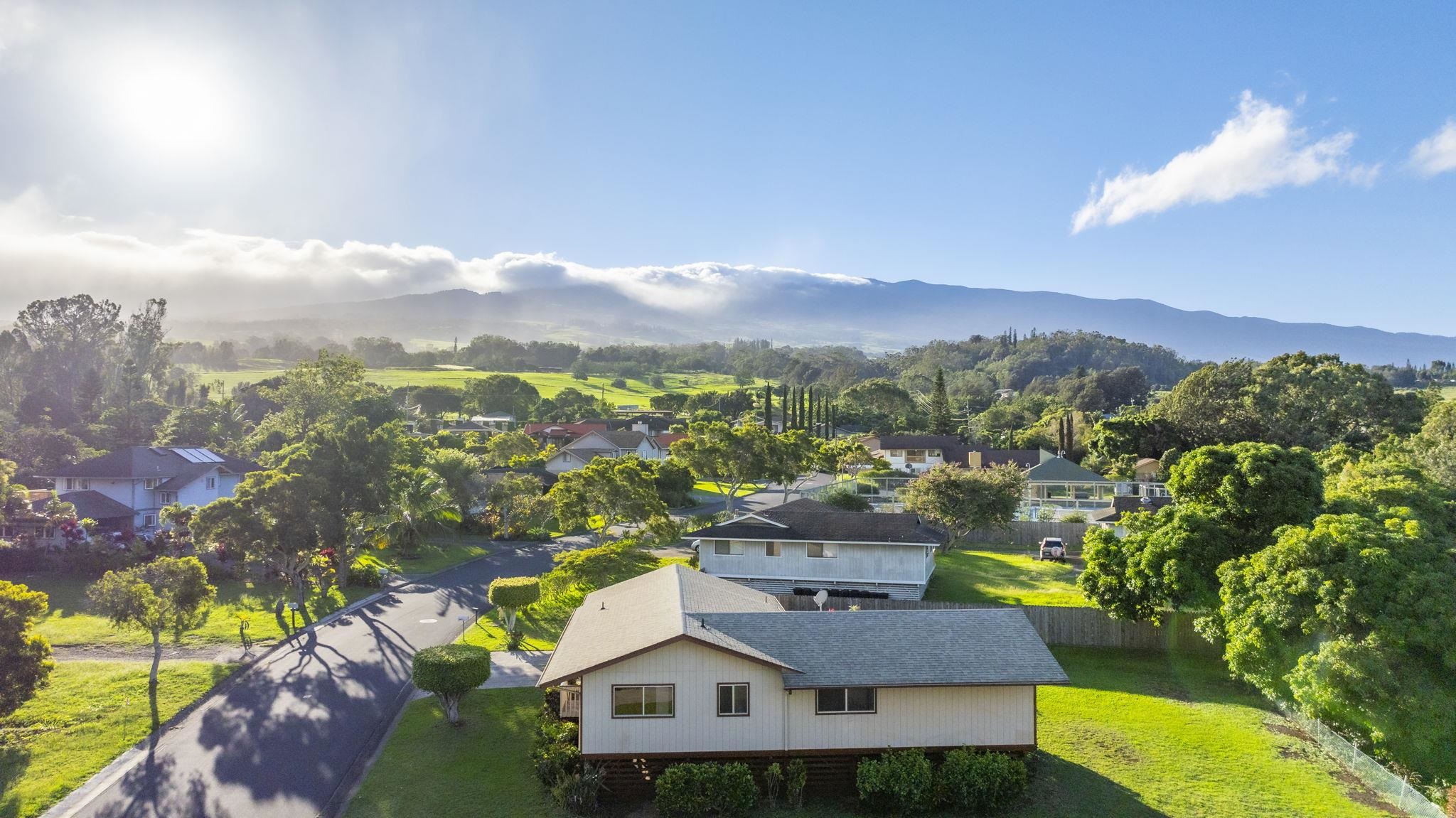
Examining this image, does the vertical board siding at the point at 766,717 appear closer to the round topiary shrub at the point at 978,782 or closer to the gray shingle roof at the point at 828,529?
the round topiary shrub at the point at 978,782

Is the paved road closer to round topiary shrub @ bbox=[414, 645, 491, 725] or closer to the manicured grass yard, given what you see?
the manicured grass yard

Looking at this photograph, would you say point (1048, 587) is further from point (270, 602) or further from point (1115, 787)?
point (270, 602)

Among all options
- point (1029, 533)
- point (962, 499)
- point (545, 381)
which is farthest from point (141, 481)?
point (545, 381)

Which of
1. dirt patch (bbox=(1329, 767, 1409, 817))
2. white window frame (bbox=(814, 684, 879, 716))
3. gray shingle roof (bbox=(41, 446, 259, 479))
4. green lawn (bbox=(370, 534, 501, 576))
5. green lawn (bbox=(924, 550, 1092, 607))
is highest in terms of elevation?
gray shingle roof (bbox=(41, 446, 259, 479))

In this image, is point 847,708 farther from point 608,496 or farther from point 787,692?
point 608,496

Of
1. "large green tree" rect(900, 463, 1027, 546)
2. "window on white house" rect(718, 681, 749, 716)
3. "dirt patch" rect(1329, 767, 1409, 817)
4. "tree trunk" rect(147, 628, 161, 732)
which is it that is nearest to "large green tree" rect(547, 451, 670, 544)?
"large green tree" rect(900, 463, 1027, 546)
